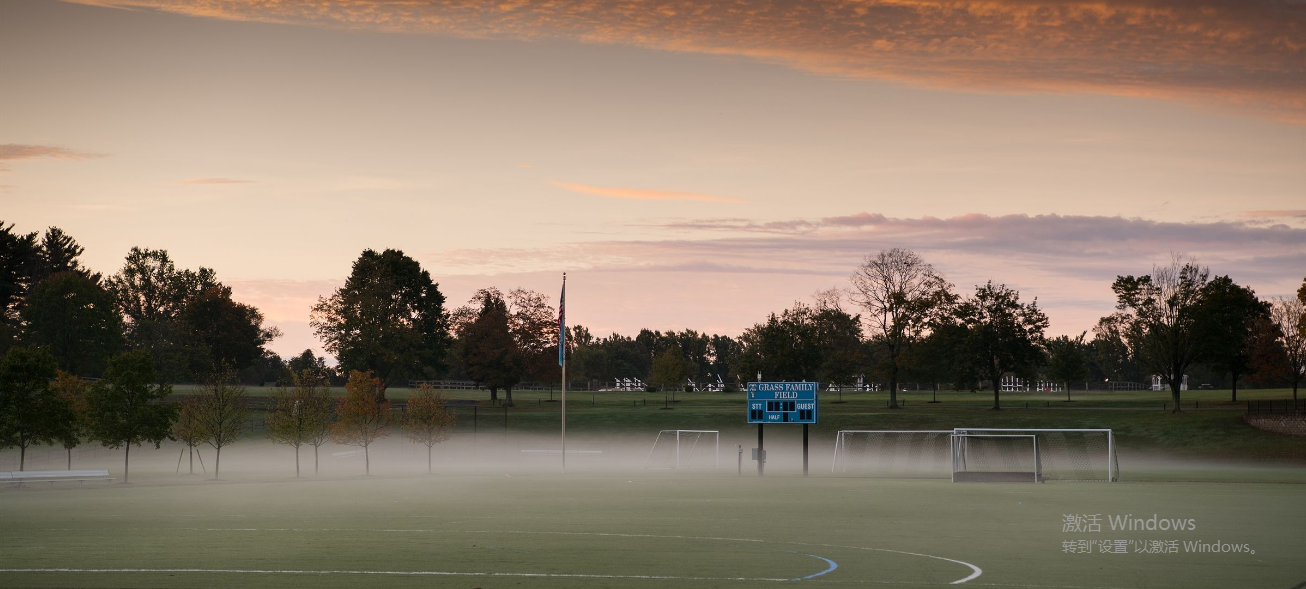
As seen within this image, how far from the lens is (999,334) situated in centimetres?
9862

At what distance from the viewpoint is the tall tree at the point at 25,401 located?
55.7 metres

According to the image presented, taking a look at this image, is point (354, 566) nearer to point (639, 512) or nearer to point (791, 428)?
point (639, 512)

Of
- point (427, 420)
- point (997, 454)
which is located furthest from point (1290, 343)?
point (427, 420)

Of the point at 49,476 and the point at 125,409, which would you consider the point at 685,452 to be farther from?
the point at 49,476

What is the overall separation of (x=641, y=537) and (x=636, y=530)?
1.71 meters

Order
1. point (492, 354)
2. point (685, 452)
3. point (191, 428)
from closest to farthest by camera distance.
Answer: point (191, 428) → point (685, 452) → point (492, 354)

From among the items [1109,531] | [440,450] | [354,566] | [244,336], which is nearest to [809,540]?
[1109,531]

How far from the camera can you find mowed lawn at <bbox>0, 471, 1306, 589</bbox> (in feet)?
59.5

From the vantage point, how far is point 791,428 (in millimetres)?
92000

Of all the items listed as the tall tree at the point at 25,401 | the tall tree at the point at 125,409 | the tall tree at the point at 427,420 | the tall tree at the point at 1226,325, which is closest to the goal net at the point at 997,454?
the tall tree at the point at 1226,325

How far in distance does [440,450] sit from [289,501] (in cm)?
4770

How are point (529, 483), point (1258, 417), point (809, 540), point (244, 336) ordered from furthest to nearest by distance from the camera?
point (244, 336) → point (1258, 417) → point (529, 483) → point (809, 540)

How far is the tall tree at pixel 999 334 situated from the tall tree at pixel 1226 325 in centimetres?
1345

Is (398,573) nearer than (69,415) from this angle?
Yes
